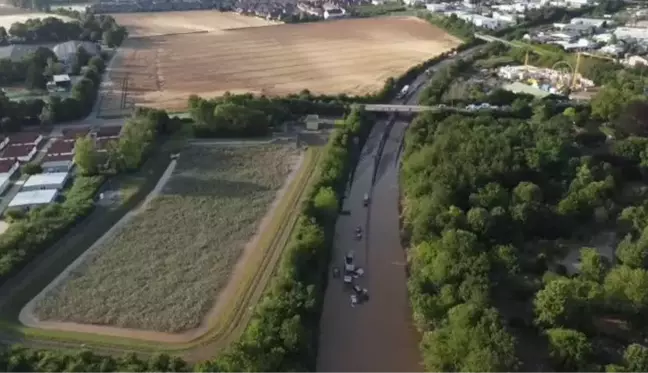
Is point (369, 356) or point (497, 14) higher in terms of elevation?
point (497, 14)

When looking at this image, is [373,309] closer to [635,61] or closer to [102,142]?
[102,142]

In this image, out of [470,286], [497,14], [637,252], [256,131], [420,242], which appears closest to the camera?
[470,286]

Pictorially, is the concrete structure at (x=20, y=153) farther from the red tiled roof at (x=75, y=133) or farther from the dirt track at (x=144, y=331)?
the dirt track at (x=144, y=331)

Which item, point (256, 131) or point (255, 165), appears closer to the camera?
point (255, 165)

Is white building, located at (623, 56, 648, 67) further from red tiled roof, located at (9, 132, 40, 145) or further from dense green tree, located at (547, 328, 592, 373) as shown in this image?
red tiled roof, located at (9, 132, 40, 145)

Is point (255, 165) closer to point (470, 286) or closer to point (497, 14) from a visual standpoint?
point (470, 286)

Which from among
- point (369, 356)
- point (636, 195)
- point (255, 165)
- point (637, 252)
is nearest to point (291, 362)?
point (369, 356)

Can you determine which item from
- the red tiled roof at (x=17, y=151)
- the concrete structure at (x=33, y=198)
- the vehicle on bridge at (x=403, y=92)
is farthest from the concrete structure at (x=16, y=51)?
the vehicle on bridge at (x=403, y=92)
